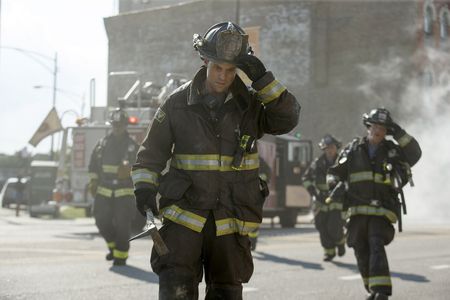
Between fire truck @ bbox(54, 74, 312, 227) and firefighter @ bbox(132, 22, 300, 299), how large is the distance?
1216 centimetres

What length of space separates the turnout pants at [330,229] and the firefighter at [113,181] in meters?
3.22

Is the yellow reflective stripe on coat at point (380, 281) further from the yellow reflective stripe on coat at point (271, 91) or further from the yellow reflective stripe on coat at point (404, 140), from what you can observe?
the yellow reflective stripe on coat at point (271, 91)

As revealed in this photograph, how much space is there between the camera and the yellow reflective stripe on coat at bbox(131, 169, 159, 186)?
4.81m

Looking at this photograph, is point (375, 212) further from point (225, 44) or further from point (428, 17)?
point (428, 17)

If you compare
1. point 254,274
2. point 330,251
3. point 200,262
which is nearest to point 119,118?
point 254,274

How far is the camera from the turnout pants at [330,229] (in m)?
12.7

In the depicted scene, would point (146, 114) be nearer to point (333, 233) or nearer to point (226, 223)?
point (333, 233)

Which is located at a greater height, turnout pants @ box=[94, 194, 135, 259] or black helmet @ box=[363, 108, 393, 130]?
black helmet @ box=[363, 108, 393, 130]

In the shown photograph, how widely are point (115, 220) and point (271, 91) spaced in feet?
21.6

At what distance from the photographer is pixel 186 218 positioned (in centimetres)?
473

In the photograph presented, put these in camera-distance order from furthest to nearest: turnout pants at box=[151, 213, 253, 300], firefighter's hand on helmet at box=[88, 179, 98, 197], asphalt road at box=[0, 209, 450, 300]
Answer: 1. firefighter's hand on helmet at box=[88, 179, 98, 197]
2. asphalt road at box=[0, 209, 450, 300]
3. turnout pants at box=[151, 213, 253, 300]

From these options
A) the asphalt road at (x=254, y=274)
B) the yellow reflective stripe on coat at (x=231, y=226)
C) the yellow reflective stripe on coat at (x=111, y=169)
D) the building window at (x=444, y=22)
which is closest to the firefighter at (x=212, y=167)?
the yellow reflective stripe on coat at (x=231, y=226)

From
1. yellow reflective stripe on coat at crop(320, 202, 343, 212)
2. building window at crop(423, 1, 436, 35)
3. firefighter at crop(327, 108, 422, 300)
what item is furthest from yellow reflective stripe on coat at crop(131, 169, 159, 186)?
building window at crop(423, 1, 436, 35)

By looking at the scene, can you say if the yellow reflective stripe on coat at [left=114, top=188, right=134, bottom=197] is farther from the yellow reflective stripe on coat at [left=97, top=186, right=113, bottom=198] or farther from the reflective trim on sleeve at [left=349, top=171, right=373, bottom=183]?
the reflective trim on sleeve at [left=349, top=171, right=373, bottom=183]
